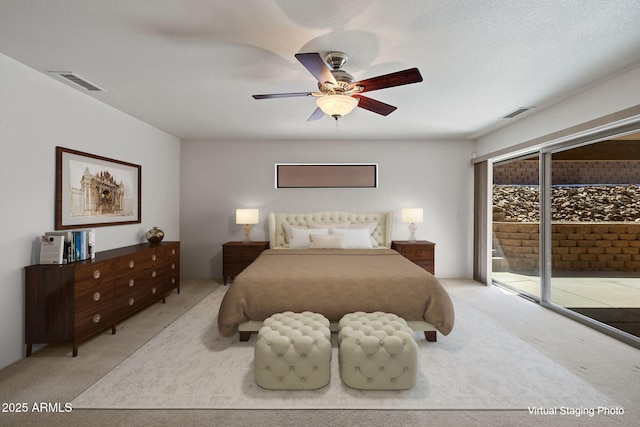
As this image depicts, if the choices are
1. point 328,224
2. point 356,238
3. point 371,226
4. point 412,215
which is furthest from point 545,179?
point 328,224

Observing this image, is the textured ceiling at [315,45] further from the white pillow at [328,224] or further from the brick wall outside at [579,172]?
the white pillow at [328,224]

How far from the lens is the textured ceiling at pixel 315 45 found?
1.97 metres

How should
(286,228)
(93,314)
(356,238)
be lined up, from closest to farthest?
(93,314) → (356,238) → (286,228)

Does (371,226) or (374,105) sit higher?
(374,105)

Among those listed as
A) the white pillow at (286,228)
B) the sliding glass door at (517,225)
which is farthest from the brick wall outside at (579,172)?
the white pillow at (286,228)

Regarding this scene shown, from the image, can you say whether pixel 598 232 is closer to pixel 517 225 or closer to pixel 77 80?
pixel 517 225

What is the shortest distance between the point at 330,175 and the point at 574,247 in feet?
12.5

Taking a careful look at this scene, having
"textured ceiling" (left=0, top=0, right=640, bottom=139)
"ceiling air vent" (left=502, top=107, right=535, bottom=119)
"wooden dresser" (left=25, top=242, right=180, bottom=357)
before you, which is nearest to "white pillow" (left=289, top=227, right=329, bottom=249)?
"textured ceiling" (left=0, top=0, right=640, bottom=139)

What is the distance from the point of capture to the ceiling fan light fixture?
100.0 inches

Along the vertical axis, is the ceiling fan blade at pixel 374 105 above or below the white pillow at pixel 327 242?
above

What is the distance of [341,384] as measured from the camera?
2295 millimetres

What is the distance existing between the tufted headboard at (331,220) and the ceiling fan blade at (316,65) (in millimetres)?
3439

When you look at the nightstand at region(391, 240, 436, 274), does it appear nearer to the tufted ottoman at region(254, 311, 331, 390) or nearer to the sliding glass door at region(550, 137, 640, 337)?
the sliding glass door at region(550, 137, 640, 337)

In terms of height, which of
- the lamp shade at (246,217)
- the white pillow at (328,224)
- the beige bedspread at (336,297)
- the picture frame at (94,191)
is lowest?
the beige bedspread at (336,297)
